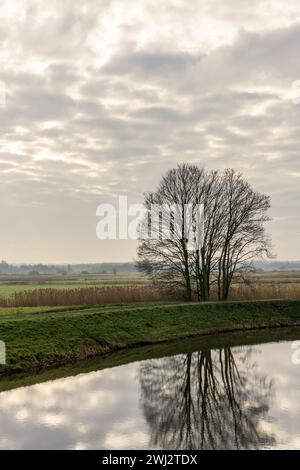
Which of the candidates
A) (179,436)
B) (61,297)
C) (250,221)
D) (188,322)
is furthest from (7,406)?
(250,221)

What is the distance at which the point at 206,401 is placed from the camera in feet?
58.4

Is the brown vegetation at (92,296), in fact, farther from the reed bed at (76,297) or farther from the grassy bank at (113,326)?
the grassy bank at (113,326)

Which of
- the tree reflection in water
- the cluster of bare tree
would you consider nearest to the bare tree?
the cluster of bare tree

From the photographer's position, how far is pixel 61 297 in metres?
45.1

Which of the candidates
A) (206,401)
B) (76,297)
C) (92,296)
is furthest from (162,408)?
(76,297)

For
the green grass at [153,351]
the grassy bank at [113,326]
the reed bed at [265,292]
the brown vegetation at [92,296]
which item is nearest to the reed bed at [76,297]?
the brown vegetation at [92,296]

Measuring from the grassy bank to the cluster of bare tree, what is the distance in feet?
19.2

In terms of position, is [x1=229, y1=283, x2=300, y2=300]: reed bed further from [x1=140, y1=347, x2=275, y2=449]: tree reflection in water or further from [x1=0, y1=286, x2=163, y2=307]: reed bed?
[x1=140, y1=347, x2=275, y2=449]: tree reflection in water

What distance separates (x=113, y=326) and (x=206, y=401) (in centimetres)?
1389

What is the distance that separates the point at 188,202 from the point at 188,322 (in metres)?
14.4

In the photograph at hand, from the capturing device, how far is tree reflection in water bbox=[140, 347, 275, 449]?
13.4 metres

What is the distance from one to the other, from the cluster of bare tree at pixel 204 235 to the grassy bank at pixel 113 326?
5.86 m

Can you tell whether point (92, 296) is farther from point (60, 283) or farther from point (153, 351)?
point (60, 283)
